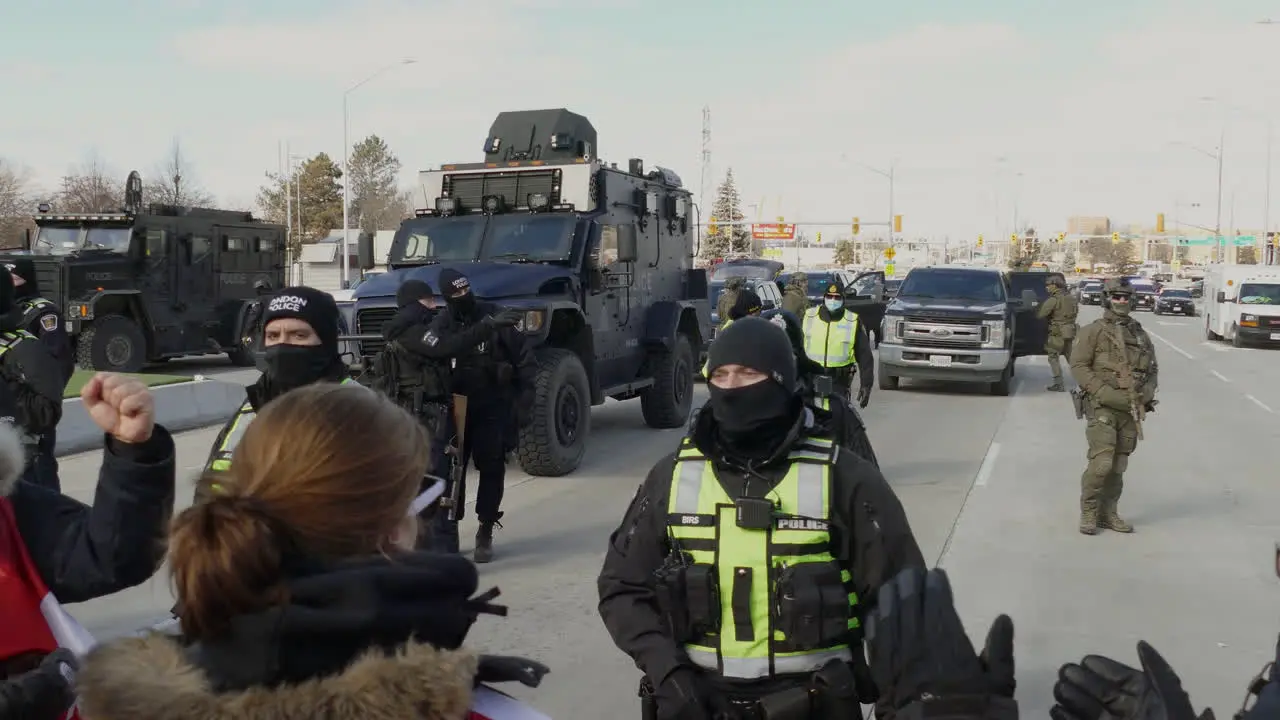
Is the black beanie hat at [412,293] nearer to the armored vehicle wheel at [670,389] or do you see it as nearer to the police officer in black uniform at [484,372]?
the police officer in black uniform at [484,372]

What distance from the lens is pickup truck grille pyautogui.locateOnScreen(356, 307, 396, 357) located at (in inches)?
403

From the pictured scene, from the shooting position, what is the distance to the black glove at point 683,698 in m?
2.83

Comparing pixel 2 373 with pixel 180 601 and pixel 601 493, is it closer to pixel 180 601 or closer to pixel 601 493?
pixel 180 601

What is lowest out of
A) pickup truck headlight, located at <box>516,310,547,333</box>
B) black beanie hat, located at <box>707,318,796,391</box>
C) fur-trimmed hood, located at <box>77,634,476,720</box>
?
fur-trimmed hood, located at <box>77,634,476,720</box>

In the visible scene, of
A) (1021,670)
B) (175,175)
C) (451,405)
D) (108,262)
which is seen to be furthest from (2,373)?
(175,175)

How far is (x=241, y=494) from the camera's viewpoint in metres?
1.50

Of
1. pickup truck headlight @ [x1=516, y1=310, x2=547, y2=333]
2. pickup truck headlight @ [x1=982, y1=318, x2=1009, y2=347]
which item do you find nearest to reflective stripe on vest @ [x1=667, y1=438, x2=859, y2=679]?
pickup truck headlight @ [x1=516, y1=310, x2=547, y2=333]

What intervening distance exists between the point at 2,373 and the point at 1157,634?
18.8 ft

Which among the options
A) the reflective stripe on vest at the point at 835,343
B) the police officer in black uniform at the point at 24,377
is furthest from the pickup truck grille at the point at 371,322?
the police officer in black uniform at the point at 24,377

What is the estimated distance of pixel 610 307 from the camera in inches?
451

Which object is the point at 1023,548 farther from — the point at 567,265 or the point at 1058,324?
the point at 1058,324

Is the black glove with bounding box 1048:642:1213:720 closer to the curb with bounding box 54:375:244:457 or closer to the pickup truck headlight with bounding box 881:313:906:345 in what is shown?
the curb with bounding box 54:375:244:457

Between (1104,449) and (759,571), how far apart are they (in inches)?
234

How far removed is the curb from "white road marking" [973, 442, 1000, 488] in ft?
25.5
